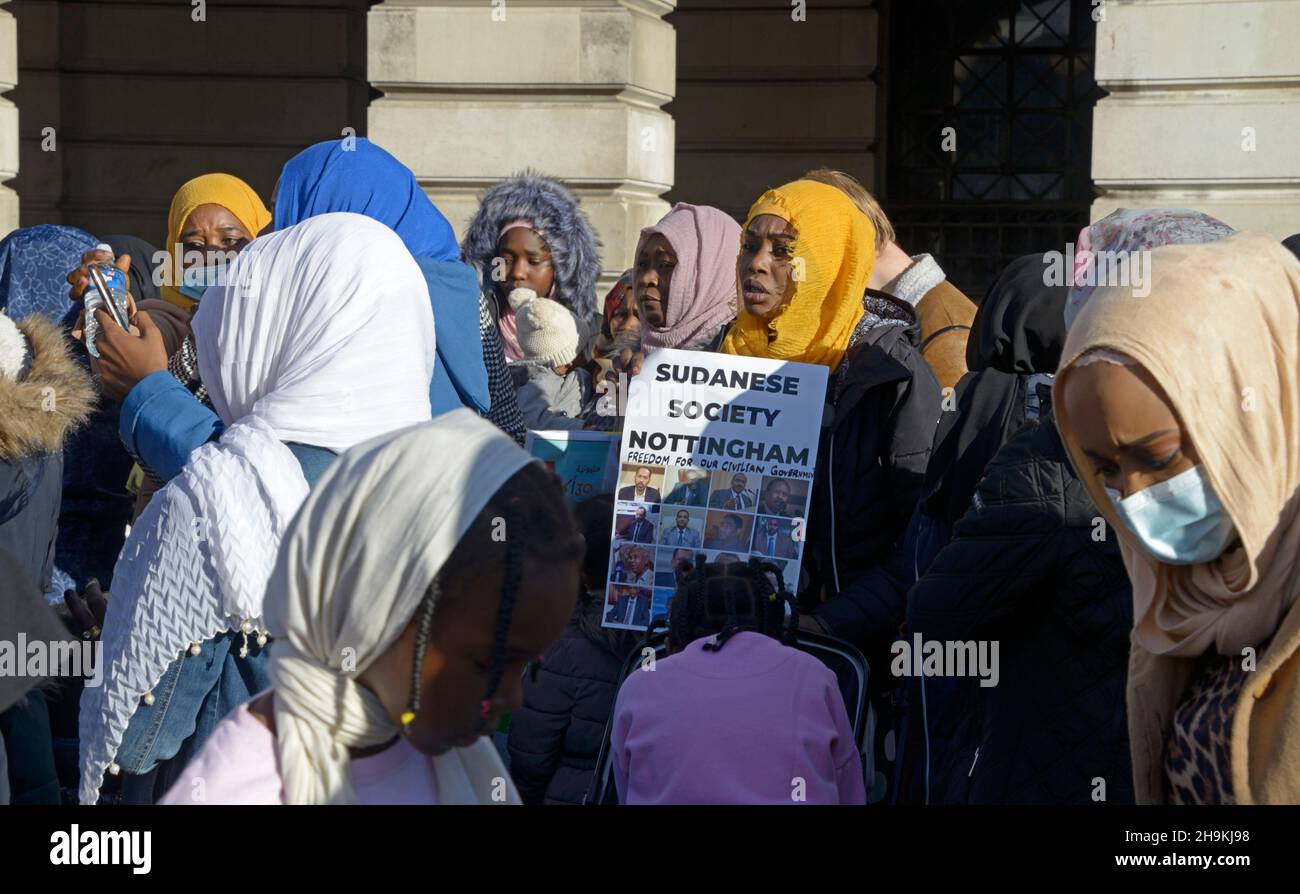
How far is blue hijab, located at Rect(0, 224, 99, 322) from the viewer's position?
195 inches

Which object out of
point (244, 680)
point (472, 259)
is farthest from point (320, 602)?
point (472, 259)

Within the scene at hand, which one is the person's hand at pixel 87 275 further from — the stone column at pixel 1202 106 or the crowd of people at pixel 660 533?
the stone column at pixel 1202 106

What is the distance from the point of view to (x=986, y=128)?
12492 mm

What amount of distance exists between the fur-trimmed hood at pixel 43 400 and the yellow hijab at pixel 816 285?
5.57 ft

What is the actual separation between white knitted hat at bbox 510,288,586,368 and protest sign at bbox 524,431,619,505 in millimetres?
1559

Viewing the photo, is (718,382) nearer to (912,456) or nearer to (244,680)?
(912,456)

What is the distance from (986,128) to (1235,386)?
34.4 ft

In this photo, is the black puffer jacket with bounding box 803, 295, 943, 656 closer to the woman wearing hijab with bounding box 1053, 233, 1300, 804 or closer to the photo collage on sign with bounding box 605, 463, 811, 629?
the photo collage on sign with bounding box 605, 463, 811, 629

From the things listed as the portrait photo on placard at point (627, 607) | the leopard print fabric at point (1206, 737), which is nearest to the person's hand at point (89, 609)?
the portrait photo on placard at point (627, 607)

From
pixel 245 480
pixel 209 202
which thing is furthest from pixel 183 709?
pixel 209 202

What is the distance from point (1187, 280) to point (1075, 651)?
45.9 inches

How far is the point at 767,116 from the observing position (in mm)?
12516

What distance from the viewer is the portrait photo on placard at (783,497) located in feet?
13.4

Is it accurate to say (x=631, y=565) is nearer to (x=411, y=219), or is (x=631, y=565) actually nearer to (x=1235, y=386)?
(x=411, y=219)
